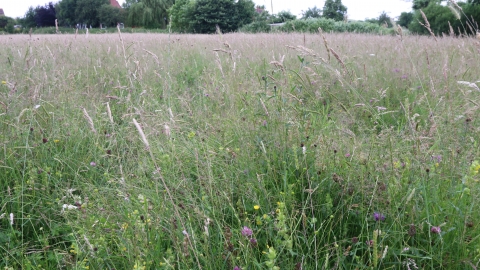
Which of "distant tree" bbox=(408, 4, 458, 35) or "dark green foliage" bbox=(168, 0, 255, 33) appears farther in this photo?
"dark green foliage" bbox=(168, 0, 255, 33)

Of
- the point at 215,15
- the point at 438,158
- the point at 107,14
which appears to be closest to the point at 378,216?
the point at 438,158

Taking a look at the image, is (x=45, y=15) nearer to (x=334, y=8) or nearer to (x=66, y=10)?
(x=66, y=10)

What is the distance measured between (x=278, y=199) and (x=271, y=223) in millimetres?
192

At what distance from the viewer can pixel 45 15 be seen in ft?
155

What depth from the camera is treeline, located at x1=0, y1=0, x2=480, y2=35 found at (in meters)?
14.0

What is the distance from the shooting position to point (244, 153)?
6.10 feet

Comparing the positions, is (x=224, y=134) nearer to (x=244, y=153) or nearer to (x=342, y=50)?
(x=244, y=153)

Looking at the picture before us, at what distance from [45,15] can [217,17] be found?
31.4 metres

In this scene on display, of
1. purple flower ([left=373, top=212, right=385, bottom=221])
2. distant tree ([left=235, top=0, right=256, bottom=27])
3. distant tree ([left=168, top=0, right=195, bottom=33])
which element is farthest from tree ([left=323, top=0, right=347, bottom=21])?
purple flower ([left=373, top=212, right=385, bottom=221])

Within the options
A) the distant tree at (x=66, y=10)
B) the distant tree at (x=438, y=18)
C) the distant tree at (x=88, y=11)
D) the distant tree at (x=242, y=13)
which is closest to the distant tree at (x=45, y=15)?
the distant tree at (x=66, y=10)

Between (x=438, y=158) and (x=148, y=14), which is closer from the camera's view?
(x=438, y=158)

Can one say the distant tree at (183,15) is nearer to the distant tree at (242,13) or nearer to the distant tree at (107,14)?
the distant tree at (242,13)

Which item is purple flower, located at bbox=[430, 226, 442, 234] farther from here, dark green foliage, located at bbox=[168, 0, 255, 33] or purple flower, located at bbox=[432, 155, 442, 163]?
dark green foliage, located at bbox=[168, 0, 255, 33]

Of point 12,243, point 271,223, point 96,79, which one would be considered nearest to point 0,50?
point 96,79
